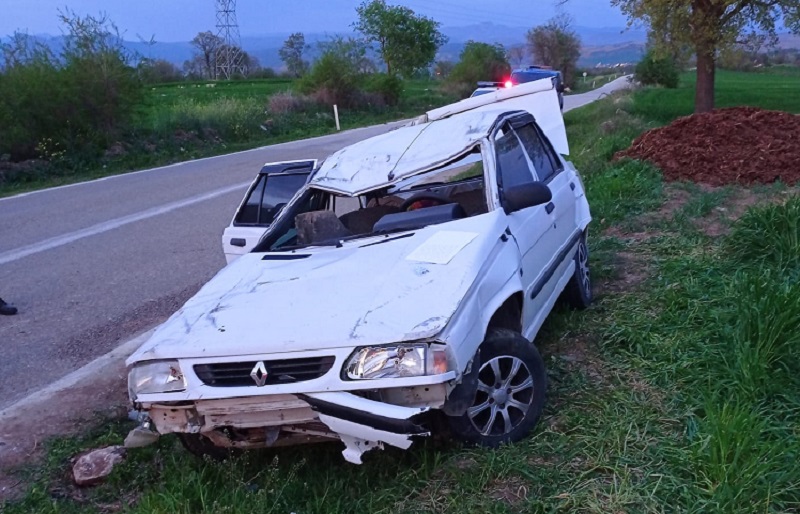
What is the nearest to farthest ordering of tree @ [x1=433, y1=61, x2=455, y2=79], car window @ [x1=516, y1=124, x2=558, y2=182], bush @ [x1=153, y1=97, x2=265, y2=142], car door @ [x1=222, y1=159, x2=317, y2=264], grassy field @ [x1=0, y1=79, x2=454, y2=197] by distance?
car window @ [x1=516, y1=124, x2=558, y2=182], car door @ [x1=222, y1=159, x2=317, y2=264], grassy field @ [x1=0, y1=79, x2=454, y2=197], bush @ [x1=153, y1=97, x2=265, y2=142], tree @ [x1=433, y1=61, x2=455, y2=79]

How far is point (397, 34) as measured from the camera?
47.5m

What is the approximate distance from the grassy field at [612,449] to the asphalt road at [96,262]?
5.90ft

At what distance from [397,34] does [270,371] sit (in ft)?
150

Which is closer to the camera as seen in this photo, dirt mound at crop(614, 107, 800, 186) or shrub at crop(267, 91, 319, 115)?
dirt mound at crop(614, 107, 800, 186)

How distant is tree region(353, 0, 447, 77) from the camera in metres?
47.2

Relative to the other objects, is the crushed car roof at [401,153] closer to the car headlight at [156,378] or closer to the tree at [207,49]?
the car headlight at [156,378]

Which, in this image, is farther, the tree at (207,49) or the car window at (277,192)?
the tree at (207,49)

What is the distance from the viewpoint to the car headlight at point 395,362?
3.52 m

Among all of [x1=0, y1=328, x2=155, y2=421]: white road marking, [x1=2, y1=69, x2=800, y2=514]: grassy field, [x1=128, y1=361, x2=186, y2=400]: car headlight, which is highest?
[x1=128, y1=361, x2=186, y2=400]: car headlight

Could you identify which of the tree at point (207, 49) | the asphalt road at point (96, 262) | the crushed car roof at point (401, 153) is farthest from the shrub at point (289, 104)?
the tree at point (207, 49)

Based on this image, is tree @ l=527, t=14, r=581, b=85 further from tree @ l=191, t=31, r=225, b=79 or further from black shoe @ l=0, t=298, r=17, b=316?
black shoe @ l=0, t=298, r=17, b=316

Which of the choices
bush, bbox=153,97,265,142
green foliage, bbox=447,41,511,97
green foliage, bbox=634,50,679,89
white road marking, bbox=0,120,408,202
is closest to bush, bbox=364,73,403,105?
A: white road marking, bbox=0,120,408,202

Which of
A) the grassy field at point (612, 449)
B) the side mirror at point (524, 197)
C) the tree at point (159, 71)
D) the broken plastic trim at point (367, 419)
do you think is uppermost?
the tree at point (159, 71)

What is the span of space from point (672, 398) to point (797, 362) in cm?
67
